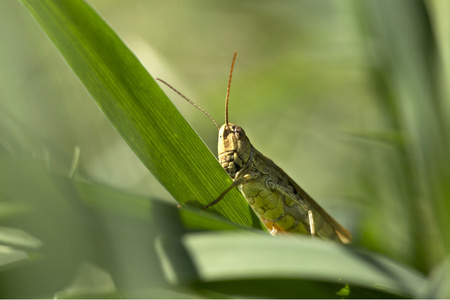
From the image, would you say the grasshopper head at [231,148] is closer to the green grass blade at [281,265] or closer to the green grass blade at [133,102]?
the green grass blade at [133,102]

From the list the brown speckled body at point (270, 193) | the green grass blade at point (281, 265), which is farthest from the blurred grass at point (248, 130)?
the brown speckled body at point (270, 193)

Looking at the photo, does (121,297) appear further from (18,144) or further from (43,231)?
(18,144)

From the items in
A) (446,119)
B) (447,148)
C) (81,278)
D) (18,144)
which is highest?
(18,144)

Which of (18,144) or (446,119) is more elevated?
(18,144)

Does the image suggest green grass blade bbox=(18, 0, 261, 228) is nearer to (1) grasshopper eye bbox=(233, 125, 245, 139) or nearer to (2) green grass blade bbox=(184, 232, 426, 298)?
(2) green grass blade bbox=(184, 232, 426, 298)

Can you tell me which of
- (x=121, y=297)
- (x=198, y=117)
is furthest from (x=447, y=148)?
(x=198, y=117)

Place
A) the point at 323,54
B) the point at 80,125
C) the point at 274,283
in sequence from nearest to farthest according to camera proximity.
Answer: the point at 274,283, the point at 80,125, the point at 323,54
